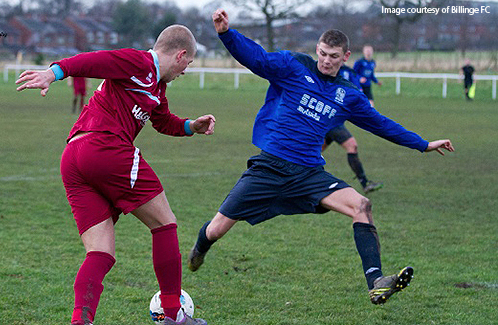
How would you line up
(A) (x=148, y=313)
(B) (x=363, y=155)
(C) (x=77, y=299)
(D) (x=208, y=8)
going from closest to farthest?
(C) (x=77, y=299)
(A) (x=148, y=313)
(B) (x=363, y=155)
(D) (x=208, y=8)

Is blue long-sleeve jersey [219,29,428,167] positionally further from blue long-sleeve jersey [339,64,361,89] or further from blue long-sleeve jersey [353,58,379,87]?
blue long-sleeve jersey [353,58,379,87]

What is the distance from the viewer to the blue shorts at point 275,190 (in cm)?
505

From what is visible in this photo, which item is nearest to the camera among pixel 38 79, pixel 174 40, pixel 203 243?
pixel 38 79

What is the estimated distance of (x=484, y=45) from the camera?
140 ft

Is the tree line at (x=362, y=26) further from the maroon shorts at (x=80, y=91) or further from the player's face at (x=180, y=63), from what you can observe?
the player's face at (x=180, y=63)

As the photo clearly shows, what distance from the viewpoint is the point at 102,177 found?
384 cm

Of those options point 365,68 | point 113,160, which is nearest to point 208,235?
point 113,160

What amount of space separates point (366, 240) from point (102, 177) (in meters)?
1.86

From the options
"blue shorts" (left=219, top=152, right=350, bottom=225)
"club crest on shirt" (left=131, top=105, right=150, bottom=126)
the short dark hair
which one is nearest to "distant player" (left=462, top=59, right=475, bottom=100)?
the short dark hair

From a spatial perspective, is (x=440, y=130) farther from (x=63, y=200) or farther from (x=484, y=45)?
(x=484, y=45)

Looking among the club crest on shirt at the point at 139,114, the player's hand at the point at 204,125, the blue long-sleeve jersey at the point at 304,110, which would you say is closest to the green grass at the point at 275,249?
the blue long-sleeve jersey at the point at 304,110

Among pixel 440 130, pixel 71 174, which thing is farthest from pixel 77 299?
pixel 440 130

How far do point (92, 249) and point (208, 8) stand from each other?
4722 cm

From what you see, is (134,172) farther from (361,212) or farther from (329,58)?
(329,58)
